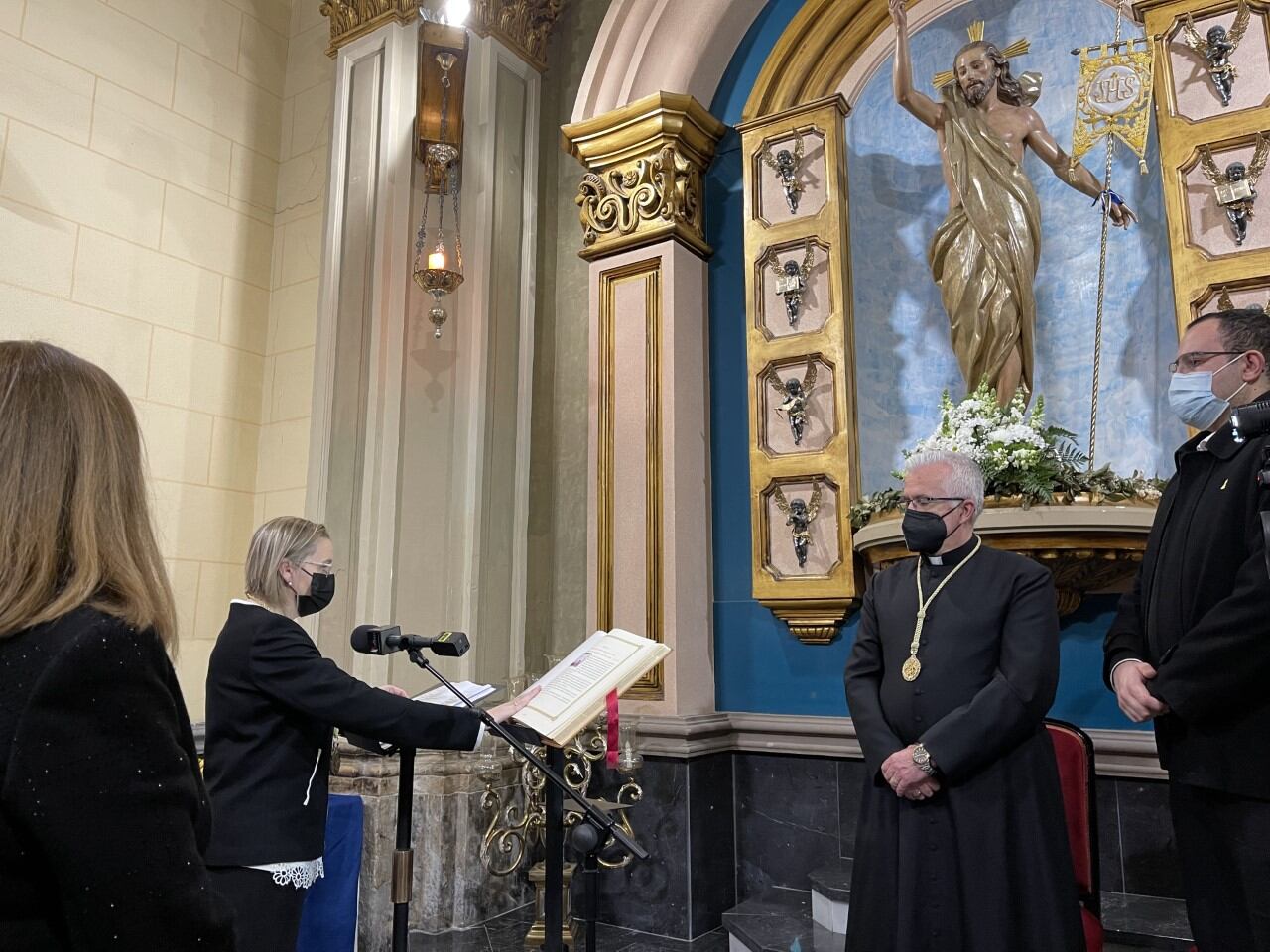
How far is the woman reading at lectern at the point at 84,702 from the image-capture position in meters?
1.03

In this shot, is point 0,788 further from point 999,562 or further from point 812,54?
point 812,54

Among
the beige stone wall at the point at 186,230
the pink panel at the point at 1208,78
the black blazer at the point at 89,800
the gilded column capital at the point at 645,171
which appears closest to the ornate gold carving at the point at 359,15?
the beige stone wall at the point at 186,230

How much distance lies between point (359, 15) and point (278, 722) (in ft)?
14.2

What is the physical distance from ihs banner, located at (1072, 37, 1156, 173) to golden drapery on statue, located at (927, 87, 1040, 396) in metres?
0.29

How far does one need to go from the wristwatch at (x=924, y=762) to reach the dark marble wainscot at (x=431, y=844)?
89.5 inches

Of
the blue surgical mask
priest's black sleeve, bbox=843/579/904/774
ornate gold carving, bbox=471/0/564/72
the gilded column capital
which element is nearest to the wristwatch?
priest's black sleeve, bbox=843/579/904/774

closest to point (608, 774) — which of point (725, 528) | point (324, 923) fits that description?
point (725, 528)

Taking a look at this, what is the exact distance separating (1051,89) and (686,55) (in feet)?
5.51

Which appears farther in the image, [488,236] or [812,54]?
[488,236]

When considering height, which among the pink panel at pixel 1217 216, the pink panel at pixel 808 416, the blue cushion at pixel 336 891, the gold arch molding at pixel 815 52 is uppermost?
the gold arch molding at pixel 815 52

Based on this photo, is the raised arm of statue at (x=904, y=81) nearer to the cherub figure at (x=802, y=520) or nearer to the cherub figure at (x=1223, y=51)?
the cherub figure at (x=1223, y=51)

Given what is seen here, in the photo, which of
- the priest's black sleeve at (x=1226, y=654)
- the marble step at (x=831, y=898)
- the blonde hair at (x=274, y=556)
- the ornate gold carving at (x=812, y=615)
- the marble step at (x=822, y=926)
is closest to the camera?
the priest's black sleeve at (x=1226, y=654)

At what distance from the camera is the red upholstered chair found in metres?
2.83

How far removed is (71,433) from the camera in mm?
1188
